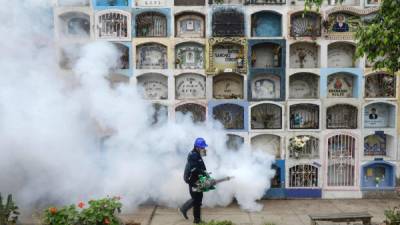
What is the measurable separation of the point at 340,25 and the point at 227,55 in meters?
3.02

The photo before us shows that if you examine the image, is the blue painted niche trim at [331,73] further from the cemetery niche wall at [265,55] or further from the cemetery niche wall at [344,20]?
the cemetery niche wall at [265,55]

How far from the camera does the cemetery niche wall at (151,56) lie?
428 inches

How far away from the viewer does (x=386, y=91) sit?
10781mm

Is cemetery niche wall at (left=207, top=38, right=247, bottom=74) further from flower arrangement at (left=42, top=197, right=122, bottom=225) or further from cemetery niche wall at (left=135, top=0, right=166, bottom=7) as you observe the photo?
flower arrangement at (left=42, top=197, right=122, bottom=225)

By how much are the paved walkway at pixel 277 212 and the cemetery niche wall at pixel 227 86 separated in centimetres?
292

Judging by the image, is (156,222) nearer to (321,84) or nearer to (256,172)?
(256,172)

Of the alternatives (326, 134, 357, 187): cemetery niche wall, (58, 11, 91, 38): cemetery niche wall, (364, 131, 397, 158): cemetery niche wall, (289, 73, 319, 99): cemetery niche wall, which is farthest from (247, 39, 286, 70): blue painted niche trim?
(58, 11, 91, 38): cemetery niche wall

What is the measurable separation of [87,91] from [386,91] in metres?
7.59

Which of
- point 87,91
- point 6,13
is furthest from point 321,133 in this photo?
point 6,13

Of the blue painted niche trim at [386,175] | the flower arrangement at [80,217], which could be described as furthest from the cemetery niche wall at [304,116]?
the flower arrangement at [80,217]

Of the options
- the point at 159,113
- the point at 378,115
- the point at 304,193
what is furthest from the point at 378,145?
the point at 159,113

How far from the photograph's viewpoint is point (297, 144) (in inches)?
415

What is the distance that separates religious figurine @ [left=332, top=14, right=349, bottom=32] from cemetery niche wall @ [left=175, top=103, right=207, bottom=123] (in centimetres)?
401

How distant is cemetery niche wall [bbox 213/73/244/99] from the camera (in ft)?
36.2
